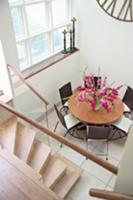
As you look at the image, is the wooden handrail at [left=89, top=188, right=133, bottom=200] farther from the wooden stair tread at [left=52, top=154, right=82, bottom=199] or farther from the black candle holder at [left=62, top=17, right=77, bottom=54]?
the black candle holder at [left=62, top=17, right=77, bottom=54]

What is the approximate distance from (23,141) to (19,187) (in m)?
1.40

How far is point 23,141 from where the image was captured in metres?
3.77

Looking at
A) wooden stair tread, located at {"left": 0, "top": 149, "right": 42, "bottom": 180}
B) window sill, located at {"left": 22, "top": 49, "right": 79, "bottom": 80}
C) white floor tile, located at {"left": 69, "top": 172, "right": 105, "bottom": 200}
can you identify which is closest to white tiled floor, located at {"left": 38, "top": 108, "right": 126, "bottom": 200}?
white floor tile, located at {"left": 69, "top": 172, "right": 105, "bottom": 200}

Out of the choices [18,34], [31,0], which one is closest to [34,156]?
[18,34]

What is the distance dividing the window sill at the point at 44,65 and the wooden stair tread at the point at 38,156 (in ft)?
5.04

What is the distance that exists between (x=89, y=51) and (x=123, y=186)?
14.6 feet

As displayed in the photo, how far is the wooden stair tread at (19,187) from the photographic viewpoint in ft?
7.59

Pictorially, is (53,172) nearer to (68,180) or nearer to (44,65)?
(68,180)

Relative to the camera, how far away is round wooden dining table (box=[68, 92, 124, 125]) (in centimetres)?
410

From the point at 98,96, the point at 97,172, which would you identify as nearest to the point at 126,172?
the point at 97,172

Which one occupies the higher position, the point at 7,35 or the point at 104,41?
the point at 7,35

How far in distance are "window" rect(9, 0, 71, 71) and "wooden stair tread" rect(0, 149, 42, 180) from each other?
231 cm

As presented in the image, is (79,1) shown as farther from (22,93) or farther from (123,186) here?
(123,186)

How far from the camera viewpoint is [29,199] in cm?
229
